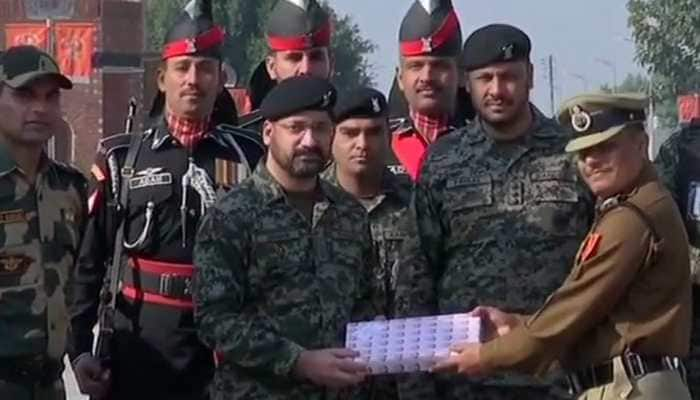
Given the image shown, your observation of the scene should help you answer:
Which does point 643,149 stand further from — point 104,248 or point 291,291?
point 104,248

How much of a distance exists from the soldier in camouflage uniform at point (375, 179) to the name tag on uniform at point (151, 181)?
645 mm

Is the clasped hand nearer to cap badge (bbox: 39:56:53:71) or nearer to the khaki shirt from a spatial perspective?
the khaki shirt

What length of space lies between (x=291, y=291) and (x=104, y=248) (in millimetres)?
1234

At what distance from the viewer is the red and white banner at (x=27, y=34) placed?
4878 centimetres

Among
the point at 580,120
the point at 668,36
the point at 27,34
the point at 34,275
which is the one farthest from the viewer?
the point at 27,34

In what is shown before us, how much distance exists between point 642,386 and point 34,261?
224 centimetres

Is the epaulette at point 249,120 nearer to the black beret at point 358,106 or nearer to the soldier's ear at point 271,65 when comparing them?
the soldier's ear at point 271,65

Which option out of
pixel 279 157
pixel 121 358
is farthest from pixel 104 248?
pixel 279 157

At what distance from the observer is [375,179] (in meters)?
6.42

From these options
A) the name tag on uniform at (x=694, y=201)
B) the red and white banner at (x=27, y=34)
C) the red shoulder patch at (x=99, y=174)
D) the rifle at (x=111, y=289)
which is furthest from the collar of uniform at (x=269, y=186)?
the red and white banner at (x=27, y=34)

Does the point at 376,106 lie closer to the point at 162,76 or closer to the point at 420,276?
the point at 420,276

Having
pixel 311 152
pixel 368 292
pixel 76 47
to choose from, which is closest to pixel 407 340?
pixel 368 292

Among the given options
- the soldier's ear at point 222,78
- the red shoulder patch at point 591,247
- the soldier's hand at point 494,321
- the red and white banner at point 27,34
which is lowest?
the soldier's hand at point 494,321

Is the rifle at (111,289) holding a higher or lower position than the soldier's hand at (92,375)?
higher
